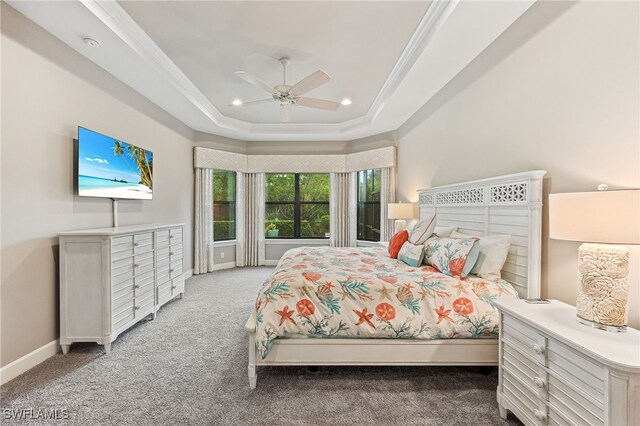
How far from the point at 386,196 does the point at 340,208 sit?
3.59 feet

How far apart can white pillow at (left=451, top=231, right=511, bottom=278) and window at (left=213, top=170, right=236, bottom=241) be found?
16.0ft

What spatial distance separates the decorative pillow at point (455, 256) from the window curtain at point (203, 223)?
4276mm

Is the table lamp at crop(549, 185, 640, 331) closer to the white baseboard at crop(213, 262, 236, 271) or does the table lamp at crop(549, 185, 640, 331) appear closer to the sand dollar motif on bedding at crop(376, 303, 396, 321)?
the sand dollar motif on bedding at crop(376, 303, 396, 321)

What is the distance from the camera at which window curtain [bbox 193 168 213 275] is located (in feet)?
17.8

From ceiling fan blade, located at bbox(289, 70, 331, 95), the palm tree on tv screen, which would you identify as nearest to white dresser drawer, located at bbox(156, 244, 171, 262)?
the palm tree on tv screen

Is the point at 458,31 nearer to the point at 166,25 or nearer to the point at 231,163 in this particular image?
the point at 166,25

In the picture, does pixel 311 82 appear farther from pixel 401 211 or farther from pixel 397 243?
pixel 401 211

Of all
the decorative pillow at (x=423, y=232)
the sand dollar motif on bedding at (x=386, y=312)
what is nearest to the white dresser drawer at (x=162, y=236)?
the sand dollar motif on bedding at (x=386, y=312)

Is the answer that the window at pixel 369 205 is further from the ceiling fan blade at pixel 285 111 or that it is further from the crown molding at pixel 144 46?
the crown molding at pixel 144 46

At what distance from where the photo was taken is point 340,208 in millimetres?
6113

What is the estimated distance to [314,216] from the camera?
6434 mm

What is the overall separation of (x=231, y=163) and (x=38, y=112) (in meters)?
3.56

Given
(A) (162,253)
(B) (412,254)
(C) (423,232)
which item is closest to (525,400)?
(B) (412,254)

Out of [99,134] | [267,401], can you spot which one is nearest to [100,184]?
[99,134]
